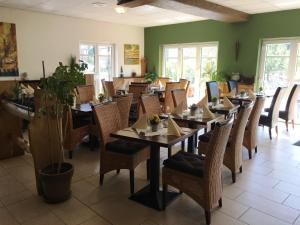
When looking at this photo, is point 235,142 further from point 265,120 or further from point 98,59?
point 98,59

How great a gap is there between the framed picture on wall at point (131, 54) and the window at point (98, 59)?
0.48m

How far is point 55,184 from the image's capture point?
254 cm

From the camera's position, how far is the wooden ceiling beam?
4298mm

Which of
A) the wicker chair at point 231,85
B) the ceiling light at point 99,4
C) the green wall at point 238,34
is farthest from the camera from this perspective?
the wicker chair at point 231,85

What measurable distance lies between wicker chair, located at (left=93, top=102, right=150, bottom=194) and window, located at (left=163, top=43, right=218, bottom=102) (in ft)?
16.7

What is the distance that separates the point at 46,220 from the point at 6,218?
38 cm

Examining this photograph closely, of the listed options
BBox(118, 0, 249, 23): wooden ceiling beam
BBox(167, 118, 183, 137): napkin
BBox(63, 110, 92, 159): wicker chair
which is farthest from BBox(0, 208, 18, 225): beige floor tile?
BBox(118, 0, 249, 23): wooden ceiling beam

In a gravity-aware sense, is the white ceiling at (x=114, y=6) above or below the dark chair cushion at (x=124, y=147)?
above

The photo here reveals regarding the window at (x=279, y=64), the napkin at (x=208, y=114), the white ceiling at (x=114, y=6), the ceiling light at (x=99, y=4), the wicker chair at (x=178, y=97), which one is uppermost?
the white ceiling at (x=114, y=6)

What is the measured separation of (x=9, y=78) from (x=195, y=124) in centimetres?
463

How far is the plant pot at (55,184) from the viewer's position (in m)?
2.53

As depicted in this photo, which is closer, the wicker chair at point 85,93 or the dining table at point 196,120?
the dining table at point 196,120

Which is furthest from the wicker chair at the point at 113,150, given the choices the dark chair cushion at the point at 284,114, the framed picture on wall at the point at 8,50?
the framed picture on wall at the point at 8,50

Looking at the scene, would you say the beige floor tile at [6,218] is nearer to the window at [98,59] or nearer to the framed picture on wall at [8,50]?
the framed picture on wall at [8,50]
